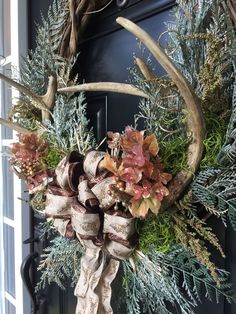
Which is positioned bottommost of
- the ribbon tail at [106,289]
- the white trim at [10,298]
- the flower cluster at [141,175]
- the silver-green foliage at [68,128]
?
the white trim at [10,298]

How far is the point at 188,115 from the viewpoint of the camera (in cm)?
46

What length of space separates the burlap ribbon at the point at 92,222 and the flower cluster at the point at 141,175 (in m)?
0.05

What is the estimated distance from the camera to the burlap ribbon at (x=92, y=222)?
0.52m

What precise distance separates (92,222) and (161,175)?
14cm

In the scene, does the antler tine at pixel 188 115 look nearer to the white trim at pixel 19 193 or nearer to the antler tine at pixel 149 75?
the antler tine at pixel 149 75

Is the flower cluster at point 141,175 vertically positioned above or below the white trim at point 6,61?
below

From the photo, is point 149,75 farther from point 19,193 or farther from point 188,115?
point 19,193

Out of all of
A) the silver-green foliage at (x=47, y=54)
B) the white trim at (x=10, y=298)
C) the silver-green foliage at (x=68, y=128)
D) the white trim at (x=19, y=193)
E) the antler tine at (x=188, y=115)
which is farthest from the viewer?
the white trim at (x=10, y=298)

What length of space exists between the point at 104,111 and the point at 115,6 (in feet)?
0.80

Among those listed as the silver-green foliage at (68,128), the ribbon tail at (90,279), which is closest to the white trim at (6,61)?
the silver-green foliage at (68,128)

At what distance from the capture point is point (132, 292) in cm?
61

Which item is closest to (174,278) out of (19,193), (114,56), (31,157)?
(31,157)

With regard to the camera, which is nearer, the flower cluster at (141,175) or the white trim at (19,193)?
the flower cluster at (141,175)

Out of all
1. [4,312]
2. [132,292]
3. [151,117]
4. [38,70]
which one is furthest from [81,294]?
[4,312]
